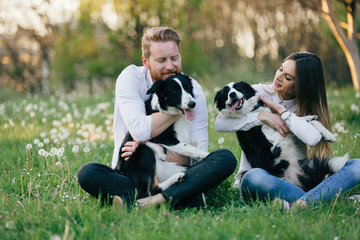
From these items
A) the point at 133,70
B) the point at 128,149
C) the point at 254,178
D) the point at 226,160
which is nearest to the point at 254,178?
the point at 254,178

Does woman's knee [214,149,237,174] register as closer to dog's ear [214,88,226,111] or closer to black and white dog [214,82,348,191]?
black and white dog [214,82,348,191]

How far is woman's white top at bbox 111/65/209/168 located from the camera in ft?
10.2

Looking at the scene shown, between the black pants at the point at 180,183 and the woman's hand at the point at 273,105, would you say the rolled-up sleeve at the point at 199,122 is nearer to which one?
the black pants at the point at 180,183

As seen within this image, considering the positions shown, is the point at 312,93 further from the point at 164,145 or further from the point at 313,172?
the point at 164,145

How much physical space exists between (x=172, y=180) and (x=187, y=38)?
1520 centimetres

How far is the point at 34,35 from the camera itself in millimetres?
18484

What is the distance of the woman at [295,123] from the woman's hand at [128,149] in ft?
2.84

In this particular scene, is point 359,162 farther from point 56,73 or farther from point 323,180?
point 56,73

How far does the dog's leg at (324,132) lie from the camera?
10.6 ft

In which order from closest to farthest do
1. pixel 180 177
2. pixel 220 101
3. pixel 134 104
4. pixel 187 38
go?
pixel 180 177
pixel 134 104
pixel 220 101
pixel 187 38

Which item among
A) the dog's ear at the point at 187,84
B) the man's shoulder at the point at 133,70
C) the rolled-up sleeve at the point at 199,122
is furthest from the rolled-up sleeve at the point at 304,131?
the man's shoulder at the point at 133,70

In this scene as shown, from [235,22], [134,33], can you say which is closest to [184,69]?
[134,33]

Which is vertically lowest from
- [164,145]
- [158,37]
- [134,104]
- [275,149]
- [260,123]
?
[275,149]

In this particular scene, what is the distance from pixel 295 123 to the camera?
10.5 feet
